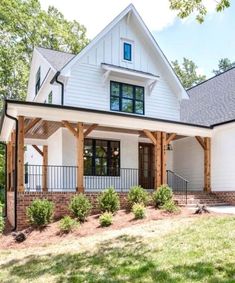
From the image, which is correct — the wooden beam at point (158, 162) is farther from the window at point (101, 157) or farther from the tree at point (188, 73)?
the tree at point (188, 73)

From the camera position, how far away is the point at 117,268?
20.4ft

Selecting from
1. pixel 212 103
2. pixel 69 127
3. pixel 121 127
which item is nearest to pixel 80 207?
pixel 69 127

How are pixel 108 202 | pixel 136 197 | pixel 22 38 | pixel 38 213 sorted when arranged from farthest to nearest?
pixel 22 38 → pixel 136 197 → pixel 108 202 → pixel 38 213

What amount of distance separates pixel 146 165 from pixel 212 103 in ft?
15.3

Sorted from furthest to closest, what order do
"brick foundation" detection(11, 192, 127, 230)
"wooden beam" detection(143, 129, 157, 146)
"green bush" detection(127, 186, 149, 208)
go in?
"wooden beam" detection(143, 129, 157, 146) → "green bush" detection(127, 186, 149, 208) → "brick foundation" detection(11, 192, 127, 230)

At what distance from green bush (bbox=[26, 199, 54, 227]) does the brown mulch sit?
0.23 metres

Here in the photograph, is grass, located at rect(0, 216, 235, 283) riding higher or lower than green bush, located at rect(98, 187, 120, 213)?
lower

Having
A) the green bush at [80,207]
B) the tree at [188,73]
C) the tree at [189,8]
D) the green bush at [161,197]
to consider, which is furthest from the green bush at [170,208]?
the tree at [188,73]

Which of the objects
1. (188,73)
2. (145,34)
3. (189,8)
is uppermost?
(188,73)

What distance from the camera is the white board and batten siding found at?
1513 cm

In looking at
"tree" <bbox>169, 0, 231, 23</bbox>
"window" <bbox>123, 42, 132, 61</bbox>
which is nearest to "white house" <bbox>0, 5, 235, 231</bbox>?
"window" <bbox>123, 42, 132, 61</bbox>

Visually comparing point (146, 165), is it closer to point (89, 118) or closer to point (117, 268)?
point (89, 118)

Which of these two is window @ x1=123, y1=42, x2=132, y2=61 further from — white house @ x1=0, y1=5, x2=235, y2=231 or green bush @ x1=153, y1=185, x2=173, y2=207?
green bush @ x1=153, y1=185, x2=173, y2=207

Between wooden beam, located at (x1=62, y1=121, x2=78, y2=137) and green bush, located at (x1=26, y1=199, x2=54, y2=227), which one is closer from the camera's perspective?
green bush, located at (x1=26, y1=199, x2=54, y2=227)
